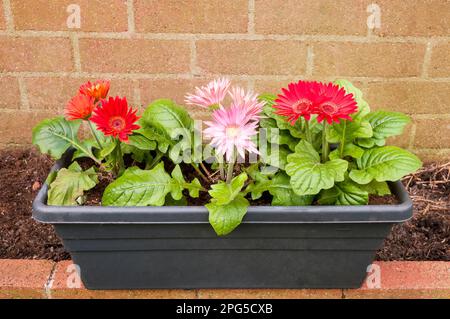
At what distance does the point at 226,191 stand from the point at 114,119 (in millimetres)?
288

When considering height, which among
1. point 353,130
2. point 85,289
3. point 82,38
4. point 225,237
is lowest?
point 85,289

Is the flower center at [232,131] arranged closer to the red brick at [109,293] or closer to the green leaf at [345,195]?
the green leaf at [345,195]

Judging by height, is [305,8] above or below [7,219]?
above

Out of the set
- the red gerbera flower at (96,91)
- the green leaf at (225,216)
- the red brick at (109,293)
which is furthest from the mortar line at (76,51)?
the green leaf at (225,216)

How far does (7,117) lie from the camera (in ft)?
6.08

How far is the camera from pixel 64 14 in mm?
1688

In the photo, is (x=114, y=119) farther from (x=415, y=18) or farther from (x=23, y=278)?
(x=415, y=18)

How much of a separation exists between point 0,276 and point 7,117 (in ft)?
2.19

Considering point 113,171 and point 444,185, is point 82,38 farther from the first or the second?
point 444,185

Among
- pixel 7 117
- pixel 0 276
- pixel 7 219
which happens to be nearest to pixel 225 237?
pixel 0 276

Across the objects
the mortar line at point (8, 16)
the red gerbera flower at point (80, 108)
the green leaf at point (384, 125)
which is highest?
the mortar line at point (8, 16)

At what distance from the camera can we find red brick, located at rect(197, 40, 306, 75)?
→ 5.65 ft

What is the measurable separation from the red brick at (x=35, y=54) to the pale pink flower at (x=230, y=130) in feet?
2.54

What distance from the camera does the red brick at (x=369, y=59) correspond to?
1726 millimetres
